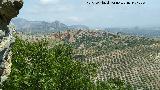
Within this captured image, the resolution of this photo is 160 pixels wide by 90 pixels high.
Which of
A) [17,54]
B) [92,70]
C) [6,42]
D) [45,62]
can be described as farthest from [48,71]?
[6,42]

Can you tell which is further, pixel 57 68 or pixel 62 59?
pixel 62 59

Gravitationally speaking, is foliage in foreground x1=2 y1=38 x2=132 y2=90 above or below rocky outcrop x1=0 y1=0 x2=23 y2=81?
below

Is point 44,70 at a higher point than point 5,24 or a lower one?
lower

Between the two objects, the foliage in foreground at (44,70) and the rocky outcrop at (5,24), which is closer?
the rocky outcrop at (5,24)

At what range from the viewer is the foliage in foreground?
49.4 metres

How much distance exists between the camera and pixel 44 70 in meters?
54.1

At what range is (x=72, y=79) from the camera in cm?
5856

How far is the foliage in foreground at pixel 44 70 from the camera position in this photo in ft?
162

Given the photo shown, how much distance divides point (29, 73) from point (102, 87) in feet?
67.4

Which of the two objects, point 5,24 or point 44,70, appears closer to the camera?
point 5,24

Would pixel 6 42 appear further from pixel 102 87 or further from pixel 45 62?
pixel 102 87

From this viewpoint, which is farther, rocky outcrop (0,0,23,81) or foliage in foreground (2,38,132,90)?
foliage in foreground (2,38,132,90)

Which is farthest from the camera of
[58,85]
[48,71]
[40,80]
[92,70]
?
[92,70]

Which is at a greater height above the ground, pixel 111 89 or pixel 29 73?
pixel 29 73
